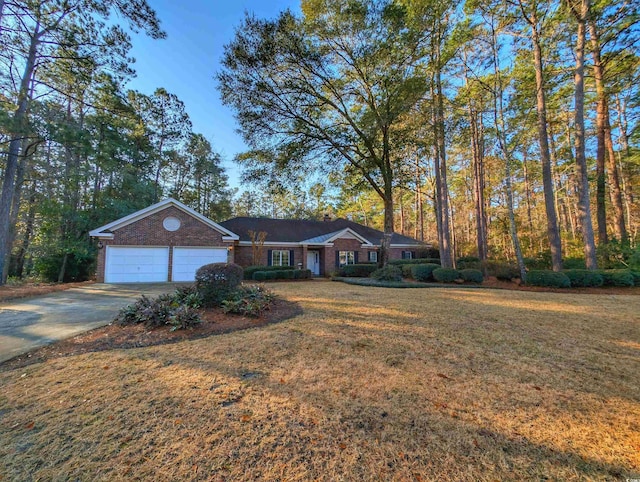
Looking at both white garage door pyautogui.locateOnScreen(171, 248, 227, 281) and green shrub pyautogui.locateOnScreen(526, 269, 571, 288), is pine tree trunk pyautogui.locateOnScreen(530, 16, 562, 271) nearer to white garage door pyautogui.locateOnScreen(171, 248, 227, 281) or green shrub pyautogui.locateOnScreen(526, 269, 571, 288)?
green shrub pyautogui.locateOnScreen(526, 269, 571, 288)

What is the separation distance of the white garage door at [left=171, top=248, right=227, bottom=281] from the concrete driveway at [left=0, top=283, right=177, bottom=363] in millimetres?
5611

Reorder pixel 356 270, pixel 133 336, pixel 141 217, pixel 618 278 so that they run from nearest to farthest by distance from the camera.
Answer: pixel 133 336 < pixel 618 278 < pixel 141 217 < pixel 356 270

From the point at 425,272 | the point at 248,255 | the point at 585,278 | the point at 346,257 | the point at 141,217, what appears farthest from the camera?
the point at 346,257

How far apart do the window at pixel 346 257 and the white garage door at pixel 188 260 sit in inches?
321

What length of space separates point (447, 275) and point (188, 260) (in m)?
13.2

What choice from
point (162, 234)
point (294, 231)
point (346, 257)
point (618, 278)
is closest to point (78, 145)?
point (162, 234)

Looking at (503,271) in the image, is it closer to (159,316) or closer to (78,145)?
(159,316)

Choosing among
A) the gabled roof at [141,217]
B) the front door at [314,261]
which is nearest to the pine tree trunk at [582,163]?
the front door at [314,261]

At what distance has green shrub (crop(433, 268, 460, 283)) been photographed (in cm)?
1220

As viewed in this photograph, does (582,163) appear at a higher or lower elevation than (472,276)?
higher

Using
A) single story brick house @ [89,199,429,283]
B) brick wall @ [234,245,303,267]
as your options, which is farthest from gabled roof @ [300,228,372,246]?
brick wall @ [234,245,303,267]

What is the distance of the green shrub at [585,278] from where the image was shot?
33.8ft

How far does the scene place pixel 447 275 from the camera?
12.2 m

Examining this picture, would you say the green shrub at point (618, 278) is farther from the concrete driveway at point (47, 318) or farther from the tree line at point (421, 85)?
the concrete driveway at point (47, 318)
